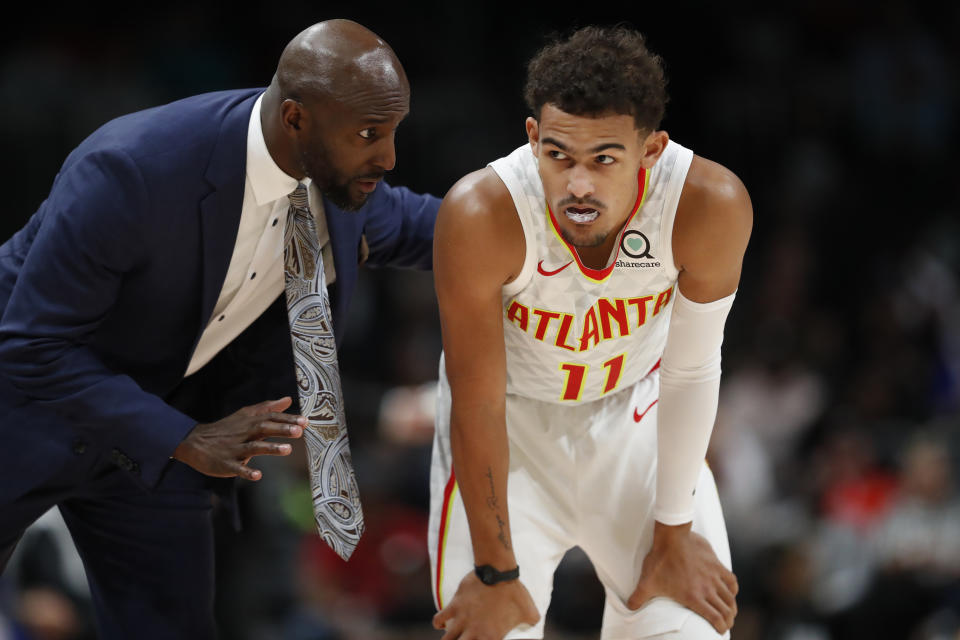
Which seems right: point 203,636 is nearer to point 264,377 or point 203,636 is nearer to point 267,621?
point 264,377

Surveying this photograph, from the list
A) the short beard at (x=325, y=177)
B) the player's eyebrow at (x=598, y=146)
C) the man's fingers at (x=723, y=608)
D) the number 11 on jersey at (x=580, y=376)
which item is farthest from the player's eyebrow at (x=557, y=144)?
the man's fingers at (x=723, y=608)

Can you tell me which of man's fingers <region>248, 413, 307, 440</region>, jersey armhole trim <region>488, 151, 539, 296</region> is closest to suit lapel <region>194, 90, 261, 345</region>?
man's fingers <region>248, 413, 307, 440</region>

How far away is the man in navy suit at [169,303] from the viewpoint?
9.67 feet

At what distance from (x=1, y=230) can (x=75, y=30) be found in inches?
64.5

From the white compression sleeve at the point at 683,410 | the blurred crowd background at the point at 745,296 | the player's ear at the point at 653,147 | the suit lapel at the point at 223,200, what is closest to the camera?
the player's ear at the point at 653,147

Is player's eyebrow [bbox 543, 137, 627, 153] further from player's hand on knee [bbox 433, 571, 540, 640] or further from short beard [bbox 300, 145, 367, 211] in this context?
player's hand on knee [bbox 433, 571, 540, 640]

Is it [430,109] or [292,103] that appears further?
[430,109]

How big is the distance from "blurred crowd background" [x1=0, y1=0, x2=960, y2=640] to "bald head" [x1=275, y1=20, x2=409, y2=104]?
2.40 m

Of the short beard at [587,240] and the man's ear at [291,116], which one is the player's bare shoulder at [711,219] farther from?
the man's ear at [291,116]

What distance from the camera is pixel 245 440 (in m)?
2.94

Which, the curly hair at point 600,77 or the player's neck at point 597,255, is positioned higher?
the curly hair at point 600,77

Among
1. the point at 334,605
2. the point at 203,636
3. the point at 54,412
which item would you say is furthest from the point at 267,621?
the point at 54,412

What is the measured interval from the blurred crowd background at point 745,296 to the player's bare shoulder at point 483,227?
90.1 inches

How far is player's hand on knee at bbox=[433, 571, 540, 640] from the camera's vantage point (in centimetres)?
312
